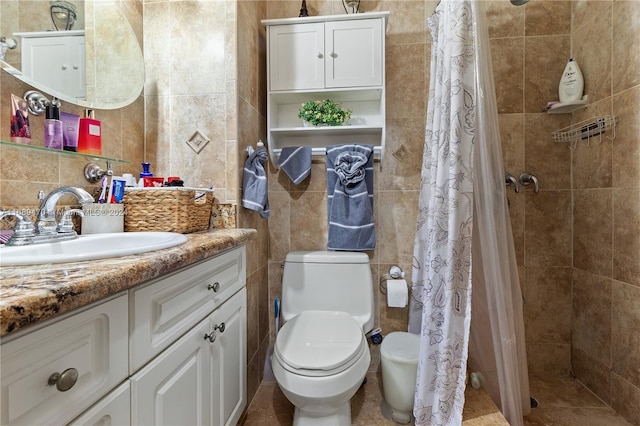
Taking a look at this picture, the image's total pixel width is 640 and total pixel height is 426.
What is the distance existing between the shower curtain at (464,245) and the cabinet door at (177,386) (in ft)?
2.82

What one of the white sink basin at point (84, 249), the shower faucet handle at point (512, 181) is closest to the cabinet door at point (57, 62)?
the white sink basin at point (84, 249)

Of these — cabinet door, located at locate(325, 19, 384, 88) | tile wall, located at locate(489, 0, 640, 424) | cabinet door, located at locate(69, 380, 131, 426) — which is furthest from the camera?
cabinet door, located at locate(325, 19, 384, 88)

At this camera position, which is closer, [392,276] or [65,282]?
[65,282]

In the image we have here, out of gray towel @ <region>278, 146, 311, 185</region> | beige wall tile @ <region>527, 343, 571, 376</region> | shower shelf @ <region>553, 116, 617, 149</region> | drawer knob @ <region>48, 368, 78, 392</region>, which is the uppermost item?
shower shelf @ <region>553, 116, 617, 149</region>

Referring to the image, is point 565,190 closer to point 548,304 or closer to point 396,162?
point 548,304

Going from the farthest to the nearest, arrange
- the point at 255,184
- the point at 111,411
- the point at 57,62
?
the point at 255,184, the point at 57,62, the point at 111,411

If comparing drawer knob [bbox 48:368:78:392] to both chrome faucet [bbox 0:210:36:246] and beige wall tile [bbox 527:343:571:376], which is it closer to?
chrome faucet [bbox 0:210:36:246]

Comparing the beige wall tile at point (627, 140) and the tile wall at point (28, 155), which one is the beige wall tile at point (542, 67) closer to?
the beige wall tile at point (627, 140)

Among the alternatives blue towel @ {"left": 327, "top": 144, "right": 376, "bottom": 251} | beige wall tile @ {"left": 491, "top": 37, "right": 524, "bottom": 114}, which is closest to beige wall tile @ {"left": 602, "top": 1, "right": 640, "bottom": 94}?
beige wall tile @ {"left": 491, "top": 37, "right": 524, "bottom": 114}

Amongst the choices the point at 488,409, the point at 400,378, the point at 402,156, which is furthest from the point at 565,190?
the point at 400,378

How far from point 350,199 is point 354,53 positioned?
2.63ft

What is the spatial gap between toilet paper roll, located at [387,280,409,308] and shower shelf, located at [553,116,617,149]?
1283mm

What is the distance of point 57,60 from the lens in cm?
107

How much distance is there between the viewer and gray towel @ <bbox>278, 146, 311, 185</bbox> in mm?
1737
